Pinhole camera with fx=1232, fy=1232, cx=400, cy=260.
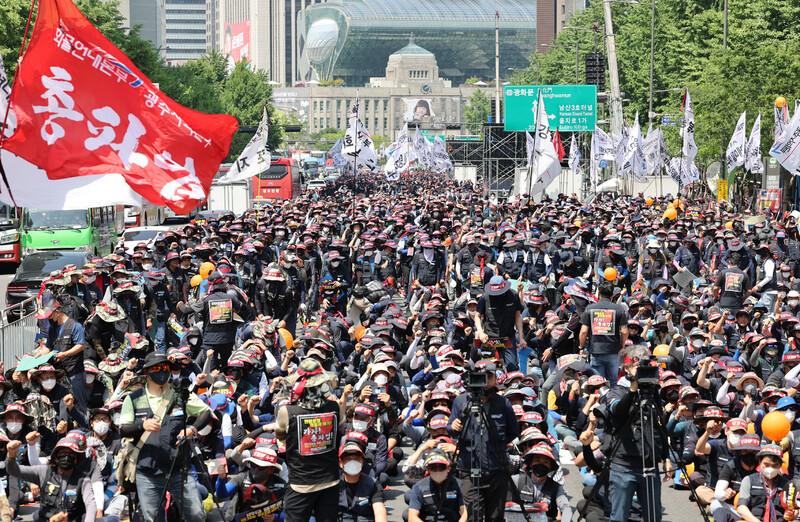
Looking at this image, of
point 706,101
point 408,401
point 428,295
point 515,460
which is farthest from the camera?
point 706,101

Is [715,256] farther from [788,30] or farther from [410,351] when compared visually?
[788,30]

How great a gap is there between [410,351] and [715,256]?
7.91m

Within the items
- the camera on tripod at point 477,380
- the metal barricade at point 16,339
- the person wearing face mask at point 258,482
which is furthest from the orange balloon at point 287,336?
the camera on tripod at point 477,380

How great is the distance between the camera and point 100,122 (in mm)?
10773

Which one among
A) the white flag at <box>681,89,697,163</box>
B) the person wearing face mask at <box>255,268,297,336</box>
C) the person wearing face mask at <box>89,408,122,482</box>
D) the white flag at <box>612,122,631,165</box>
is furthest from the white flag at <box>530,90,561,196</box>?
the person wearing face mask at <box>89,408,122,482</box>

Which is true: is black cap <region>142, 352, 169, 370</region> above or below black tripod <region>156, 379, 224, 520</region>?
above

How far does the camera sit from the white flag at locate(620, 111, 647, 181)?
3822 centimetres

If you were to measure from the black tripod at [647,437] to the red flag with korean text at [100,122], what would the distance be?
4.14m

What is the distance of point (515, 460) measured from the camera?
9.52 metres

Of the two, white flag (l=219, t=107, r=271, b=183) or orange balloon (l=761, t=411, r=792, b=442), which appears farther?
white flag (l=219, t=107, r=271, b=183)

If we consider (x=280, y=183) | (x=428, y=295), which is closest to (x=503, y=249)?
(x=428, y=295)

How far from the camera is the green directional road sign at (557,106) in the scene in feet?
176

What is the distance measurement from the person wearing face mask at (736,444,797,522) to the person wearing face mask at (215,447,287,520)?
3615mm

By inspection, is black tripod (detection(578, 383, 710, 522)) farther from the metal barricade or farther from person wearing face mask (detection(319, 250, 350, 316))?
the metal barricade
